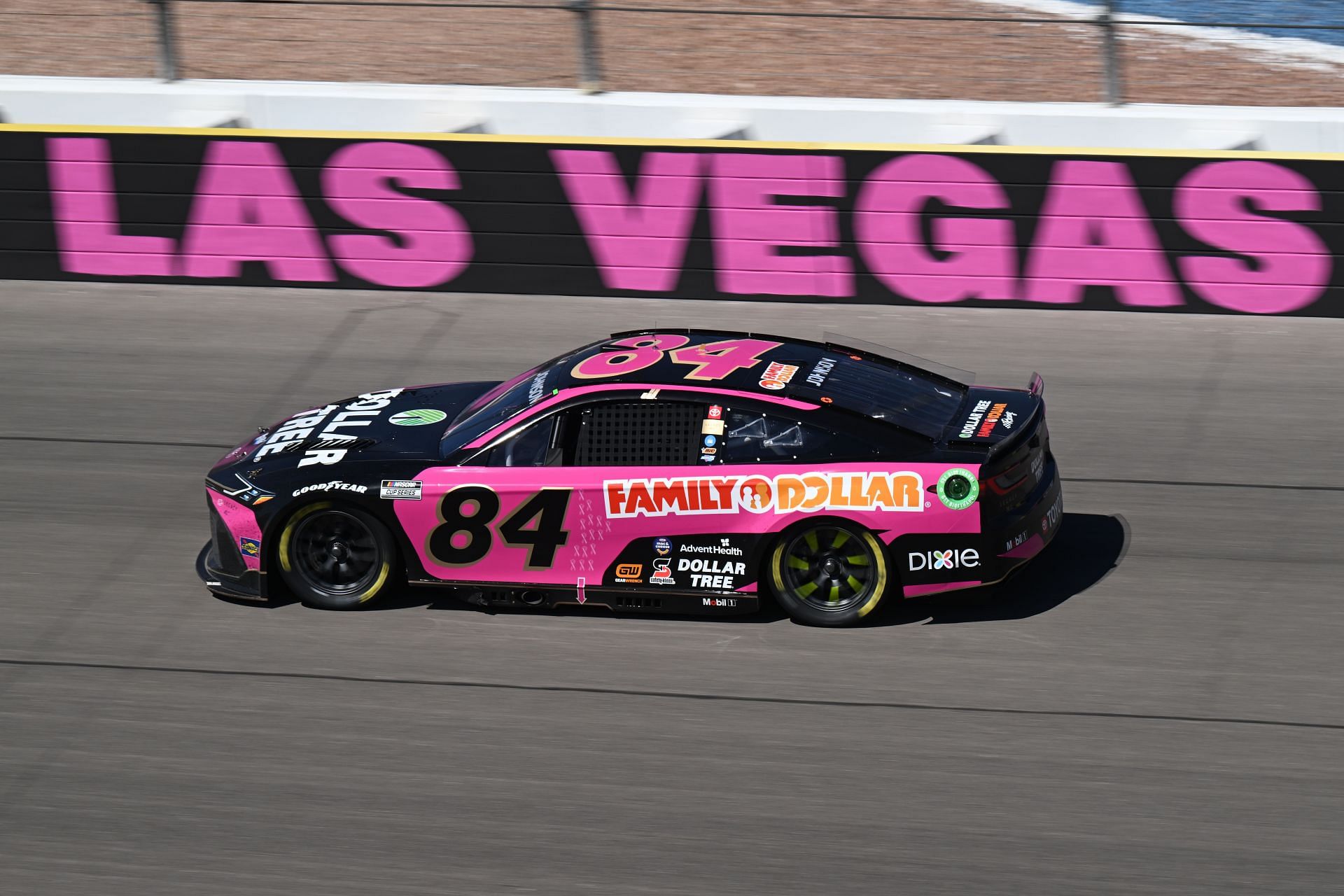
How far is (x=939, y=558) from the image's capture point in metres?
7.55

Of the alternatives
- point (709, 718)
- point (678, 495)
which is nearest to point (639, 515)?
point (678, 495)

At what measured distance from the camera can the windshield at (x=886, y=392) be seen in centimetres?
777

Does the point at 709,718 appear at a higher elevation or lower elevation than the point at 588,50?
lower

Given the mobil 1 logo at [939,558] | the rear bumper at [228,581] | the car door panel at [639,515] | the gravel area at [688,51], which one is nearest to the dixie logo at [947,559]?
the mobil 1 logo at [939,558]

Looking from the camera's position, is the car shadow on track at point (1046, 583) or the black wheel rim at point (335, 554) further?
the black wheel rim at point (335, 554)

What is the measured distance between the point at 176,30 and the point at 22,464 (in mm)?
4889

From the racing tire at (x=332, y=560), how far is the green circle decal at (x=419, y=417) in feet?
2.35

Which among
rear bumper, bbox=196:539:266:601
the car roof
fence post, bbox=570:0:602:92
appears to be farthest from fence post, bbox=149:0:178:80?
the car roof

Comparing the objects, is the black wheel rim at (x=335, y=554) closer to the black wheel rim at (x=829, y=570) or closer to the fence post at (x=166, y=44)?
the black wheel rim at (x=829, y=570)

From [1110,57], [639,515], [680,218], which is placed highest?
[1110,57]

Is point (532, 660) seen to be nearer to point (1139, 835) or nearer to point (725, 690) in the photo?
point (725, 690)

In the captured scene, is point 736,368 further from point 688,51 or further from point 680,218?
point 688,51

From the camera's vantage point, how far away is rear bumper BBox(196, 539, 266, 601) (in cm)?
816

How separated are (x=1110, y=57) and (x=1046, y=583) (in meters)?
5.75
